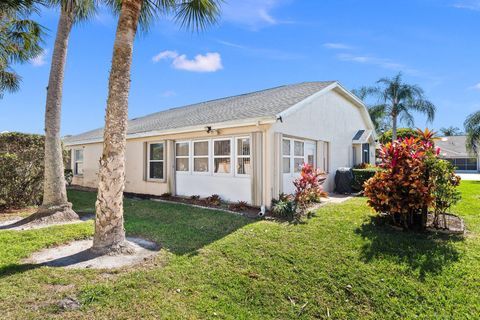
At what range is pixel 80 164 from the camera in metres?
18.5

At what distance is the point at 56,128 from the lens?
847cm

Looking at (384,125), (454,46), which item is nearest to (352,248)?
(454,46)

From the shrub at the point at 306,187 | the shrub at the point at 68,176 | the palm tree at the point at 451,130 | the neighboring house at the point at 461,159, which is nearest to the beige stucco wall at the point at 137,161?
the shrub at the point at 68,176

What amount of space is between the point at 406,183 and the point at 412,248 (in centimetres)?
159

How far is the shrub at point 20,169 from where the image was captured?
979 centimetres

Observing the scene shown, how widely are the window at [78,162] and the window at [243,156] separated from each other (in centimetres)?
1351

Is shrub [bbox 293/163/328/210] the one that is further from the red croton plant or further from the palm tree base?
the palm tree base

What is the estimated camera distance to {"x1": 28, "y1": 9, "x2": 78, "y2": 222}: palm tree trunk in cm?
832

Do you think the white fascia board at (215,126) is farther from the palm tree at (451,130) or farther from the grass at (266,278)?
the palm tree at (451,130)

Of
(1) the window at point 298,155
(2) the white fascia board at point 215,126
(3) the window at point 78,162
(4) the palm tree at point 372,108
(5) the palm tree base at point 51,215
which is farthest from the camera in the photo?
(4) the palm tree at point 372,108

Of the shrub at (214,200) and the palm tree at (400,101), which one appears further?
the palm tree at (400,101)

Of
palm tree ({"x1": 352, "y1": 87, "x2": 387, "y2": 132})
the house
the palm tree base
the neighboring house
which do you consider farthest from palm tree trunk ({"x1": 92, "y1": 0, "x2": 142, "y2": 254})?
the neighboring house

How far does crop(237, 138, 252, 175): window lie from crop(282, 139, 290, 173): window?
141cm

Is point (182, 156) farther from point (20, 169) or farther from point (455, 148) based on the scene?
point (455, 148)
